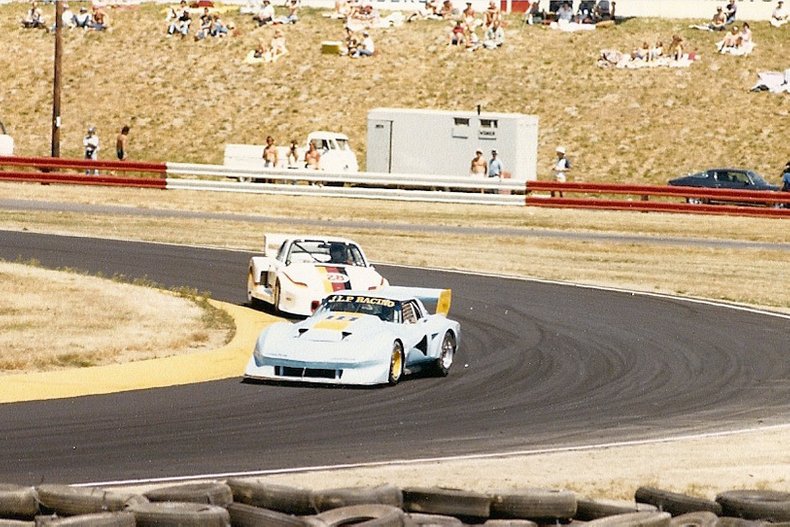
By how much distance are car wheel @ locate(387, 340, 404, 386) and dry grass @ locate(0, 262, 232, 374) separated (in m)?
2.61

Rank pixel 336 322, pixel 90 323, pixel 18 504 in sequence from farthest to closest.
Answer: pixel 90 323
pixel 336 322
pixel 18 504

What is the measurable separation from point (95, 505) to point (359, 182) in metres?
33.3

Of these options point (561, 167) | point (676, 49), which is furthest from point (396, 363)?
point (676, 49)

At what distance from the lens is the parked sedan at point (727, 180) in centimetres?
4584

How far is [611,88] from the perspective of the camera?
185 feet

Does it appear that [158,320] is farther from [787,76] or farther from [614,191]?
[787,76]

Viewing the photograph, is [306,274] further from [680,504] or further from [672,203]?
[672,203]

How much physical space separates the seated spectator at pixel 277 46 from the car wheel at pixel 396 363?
45.0 metres

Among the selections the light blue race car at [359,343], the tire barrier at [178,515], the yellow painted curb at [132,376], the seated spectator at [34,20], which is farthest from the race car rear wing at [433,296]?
the seated spectator at [34,20]

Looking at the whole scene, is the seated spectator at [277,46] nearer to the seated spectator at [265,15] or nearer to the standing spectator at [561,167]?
the seated spectator at [265,15]

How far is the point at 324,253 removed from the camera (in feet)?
72.7

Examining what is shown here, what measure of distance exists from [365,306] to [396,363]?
3.55 feet

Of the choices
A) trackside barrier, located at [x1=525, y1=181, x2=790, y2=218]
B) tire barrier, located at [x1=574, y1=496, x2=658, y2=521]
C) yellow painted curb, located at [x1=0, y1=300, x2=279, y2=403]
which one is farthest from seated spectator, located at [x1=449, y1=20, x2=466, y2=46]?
tire barrier, located at [x1=574, y1=496, x2=658, y2=521]

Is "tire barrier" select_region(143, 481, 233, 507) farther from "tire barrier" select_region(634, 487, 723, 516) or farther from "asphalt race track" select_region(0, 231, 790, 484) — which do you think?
"tire barrier" select_region(634, 487, 723, 516)
